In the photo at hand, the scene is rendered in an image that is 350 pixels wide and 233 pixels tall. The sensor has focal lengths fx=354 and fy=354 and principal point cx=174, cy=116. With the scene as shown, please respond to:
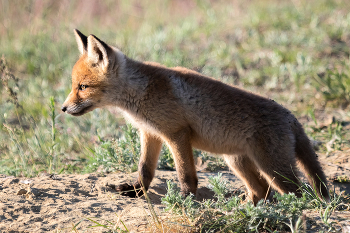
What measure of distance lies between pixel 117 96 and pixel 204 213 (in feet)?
6.38

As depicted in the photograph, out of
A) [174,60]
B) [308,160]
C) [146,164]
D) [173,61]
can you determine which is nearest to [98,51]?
[146,164]

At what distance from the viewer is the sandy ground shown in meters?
3.15

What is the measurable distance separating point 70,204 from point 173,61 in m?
4.62

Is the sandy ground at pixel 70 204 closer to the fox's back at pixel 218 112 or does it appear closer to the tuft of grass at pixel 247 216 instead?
the tuft of grass at pixel 247 216

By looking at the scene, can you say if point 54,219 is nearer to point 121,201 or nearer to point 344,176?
point 121,201

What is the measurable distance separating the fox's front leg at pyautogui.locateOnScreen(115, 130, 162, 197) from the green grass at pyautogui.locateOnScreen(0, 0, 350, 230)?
1.30 feet

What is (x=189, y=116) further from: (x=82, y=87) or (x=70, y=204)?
(x=70, y=204)

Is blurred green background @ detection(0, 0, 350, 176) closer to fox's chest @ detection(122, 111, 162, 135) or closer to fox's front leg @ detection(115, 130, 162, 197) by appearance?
fox's front leg @ detection(115, 130, 162, 197)

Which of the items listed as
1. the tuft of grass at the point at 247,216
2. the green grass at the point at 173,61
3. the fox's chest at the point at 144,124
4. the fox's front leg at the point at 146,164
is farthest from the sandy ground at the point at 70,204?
the fox's chest at the point at 144,124

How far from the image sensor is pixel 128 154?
196 inches

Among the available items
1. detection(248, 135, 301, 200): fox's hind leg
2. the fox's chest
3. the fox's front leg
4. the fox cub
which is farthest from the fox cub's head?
detection(248, 135, 301, 200): fox's hind leg

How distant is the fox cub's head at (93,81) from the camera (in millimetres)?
4281

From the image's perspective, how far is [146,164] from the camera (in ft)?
14.5

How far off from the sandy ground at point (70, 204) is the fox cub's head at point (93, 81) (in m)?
0.89
